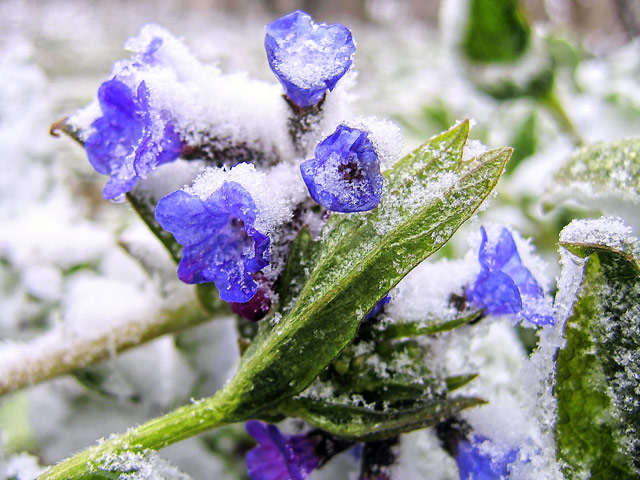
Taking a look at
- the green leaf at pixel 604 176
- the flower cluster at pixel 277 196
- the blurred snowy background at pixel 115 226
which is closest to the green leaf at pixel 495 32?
the blurred snowy background at pixel 115 226

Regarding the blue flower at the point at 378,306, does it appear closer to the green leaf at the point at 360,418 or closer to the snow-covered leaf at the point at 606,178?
the green leaf at the point at 360,418

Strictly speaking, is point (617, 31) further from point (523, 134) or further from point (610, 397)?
point (610, 397)

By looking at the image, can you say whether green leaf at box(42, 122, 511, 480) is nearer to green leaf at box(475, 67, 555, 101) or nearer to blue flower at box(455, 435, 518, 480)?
blue flower at box(455, 435, 518, 480)

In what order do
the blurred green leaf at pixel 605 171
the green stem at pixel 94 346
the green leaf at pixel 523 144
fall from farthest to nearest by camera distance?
the green leaf at pixel 523 144, the green stem at pixel 94 346, the blurred green leaf at pixel 605 171

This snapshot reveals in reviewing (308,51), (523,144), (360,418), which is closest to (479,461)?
(360,418)

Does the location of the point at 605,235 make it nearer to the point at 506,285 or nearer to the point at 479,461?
the point at 506,285

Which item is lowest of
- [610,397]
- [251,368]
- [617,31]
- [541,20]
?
[610,397]

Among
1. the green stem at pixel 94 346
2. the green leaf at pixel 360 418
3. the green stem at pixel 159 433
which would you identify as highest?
the green stem at pixel 94 346

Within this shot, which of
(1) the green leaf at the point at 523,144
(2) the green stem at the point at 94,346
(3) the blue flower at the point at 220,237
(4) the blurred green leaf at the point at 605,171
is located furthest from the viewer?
(1) the green leaf at the point at 523,144

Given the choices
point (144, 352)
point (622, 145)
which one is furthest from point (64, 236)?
point (622, 145)
